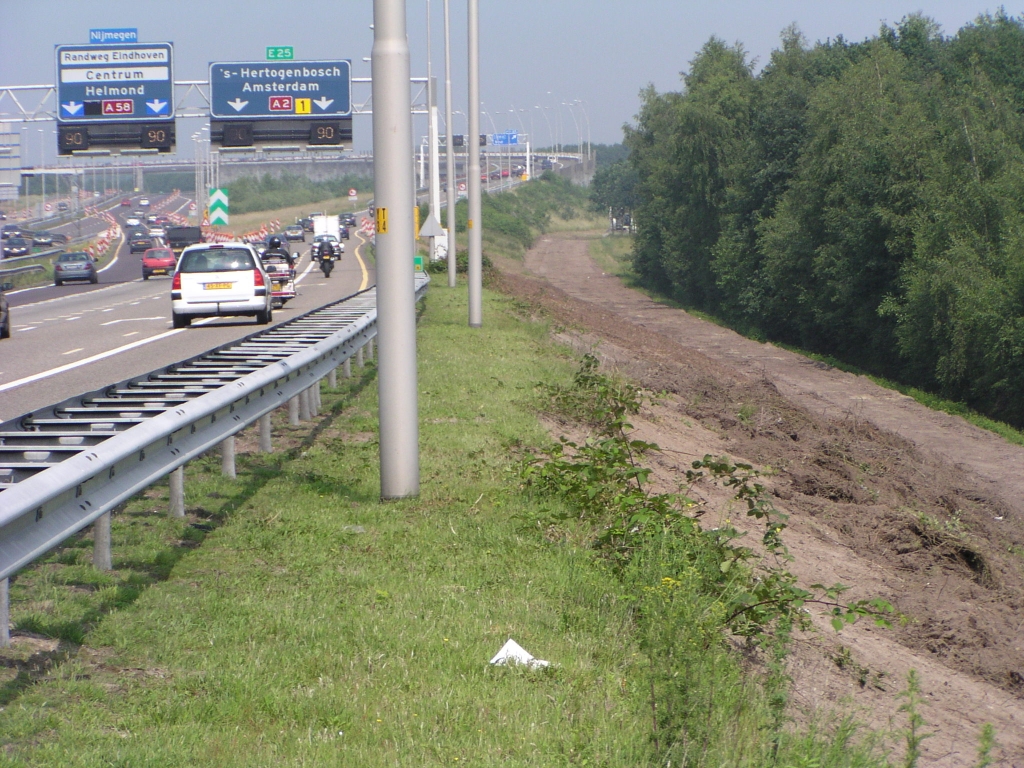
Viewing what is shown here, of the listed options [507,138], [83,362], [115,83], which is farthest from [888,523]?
[507,138]

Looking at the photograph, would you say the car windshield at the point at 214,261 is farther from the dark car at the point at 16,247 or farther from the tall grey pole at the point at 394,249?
the dark car at the point at 16,247

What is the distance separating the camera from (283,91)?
41.2 metres

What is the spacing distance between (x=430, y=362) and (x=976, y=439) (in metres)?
15.8

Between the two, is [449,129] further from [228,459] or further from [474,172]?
[228,459]

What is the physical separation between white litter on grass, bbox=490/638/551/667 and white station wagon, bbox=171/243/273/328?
2165 centimetres

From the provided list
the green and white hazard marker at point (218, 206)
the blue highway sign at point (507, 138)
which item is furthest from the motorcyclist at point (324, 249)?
the blue highway sign at point (507, 138)

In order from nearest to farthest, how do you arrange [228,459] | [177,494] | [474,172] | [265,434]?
[177,494] < [228,459] < [265,434] < [474,172]

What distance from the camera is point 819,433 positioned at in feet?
67.3

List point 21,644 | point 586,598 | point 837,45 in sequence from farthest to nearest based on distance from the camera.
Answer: point 837,45
point 586,598
point 21,644

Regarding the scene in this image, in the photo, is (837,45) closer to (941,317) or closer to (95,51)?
(941,317)

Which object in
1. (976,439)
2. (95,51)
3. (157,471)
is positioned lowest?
(976,439)

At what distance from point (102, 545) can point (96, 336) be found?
66.6ft

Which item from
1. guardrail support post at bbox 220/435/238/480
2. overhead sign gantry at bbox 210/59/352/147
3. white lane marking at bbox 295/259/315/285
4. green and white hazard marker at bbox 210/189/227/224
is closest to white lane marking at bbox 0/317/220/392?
guardrail support post at bbox 220/435/238/480

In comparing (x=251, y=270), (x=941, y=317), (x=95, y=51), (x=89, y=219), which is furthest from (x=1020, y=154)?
(x=89, y=219)
